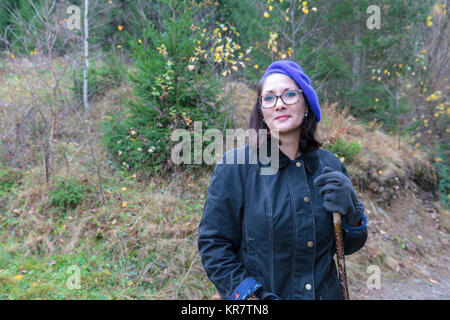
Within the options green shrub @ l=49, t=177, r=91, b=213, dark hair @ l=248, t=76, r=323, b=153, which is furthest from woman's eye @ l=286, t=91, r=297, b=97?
green shrub @ l=49, t=177, r=91, b=213

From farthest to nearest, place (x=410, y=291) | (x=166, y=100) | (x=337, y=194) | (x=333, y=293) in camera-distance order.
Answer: (x=166, y=100), (x=410, y=291), (x=333, y=293), (x=337, y=194)

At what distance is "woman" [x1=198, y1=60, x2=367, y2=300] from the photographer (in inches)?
64.3

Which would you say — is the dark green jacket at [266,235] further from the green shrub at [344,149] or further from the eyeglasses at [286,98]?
the green shrub at [344,149]

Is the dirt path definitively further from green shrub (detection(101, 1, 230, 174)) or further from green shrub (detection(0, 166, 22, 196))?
green shrub (detection(0, 166, 22, 196))

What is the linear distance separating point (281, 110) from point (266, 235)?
2.34 feet

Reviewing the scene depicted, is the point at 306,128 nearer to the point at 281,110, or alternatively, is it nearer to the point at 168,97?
the point at 281,110

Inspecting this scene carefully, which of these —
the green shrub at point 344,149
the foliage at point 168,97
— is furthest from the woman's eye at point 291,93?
the green shrub at point 344,149

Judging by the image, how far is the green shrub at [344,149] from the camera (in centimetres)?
612

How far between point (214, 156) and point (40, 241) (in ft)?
9.53

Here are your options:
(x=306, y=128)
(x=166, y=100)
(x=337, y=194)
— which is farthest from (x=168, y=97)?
(x=337, y=194)

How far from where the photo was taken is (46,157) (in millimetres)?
4996

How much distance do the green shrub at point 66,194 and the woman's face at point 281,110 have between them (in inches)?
156

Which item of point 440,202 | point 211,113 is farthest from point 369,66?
point 211,113

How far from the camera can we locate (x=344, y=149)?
6113 mm
